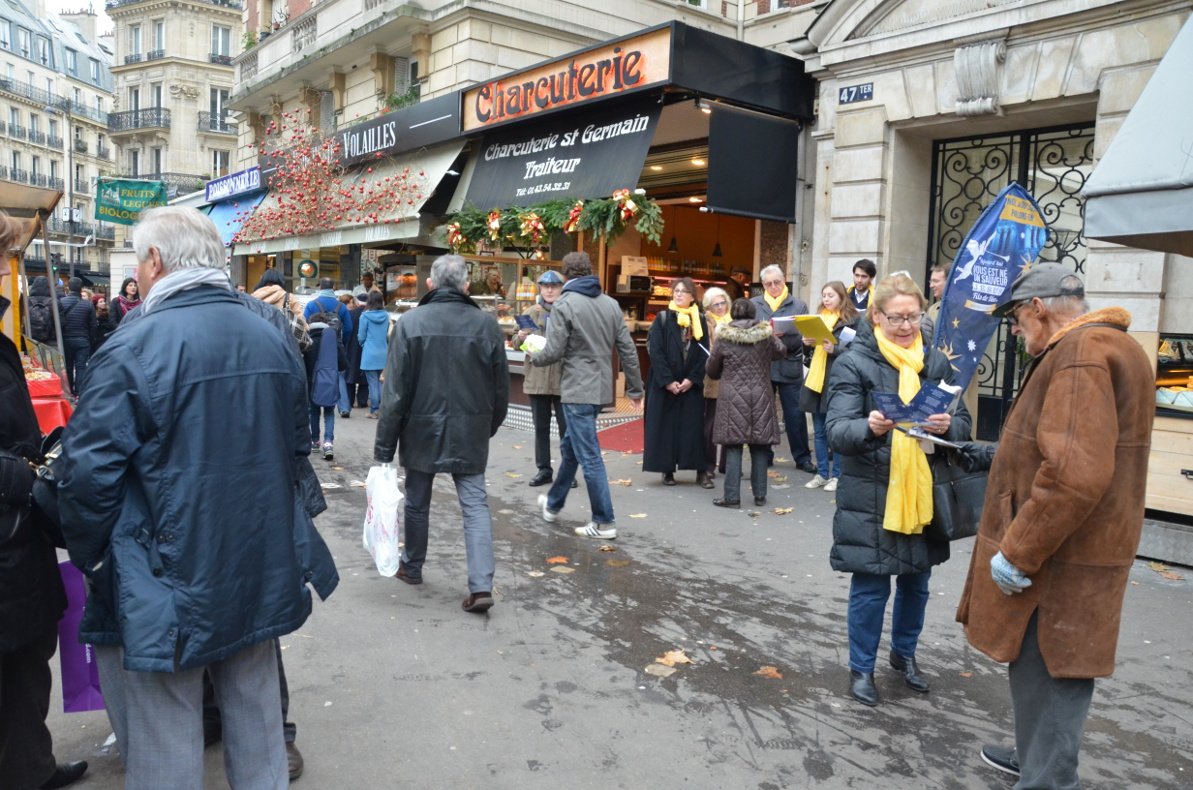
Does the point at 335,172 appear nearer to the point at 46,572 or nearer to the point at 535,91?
the point at 535,91

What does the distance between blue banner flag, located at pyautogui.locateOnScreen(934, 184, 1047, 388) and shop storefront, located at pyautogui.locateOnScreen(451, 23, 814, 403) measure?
672cm

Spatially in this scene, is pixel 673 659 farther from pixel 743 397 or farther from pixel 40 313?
pixel 40 313

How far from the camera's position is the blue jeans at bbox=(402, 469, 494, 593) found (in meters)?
5.19

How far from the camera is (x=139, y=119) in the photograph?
51.9 metres

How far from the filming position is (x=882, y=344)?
13.4 ft

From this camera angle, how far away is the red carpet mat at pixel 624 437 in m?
10.9

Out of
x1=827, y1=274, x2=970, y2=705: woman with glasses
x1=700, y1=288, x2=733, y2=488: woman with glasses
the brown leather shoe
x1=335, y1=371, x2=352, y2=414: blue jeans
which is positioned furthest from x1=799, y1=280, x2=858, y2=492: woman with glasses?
x1=335, y1=371, x2=352, y2=414: blue jeans

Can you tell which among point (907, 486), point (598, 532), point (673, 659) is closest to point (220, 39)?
point (598, 532)

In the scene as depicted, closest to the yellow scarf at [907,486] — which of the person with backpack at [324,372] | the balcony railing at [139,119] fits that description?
the person with backpack at [324,372]

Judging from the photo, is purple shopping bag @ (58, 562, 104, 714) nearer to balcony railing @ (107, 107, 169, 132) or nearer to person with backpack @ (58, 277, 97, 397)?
person with backpack @ (58, 277, 97, 397)

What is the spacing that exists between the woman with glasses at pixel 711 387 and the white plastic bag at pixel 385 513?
4210 mm

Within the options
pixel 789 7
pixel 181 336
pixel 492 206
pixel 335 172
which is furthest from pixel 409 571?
→ pixel 335 172

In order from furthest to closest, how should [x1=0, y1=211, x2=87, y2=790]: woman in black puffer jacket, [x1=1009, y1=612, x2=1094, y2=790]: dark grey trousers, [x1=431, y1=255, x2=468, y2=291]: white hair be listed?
1. [x1=431, y1=255, x2=468, y2=291]: white hair
2. [x1=1009, y1=612, x2=1094, y2=790]: dark grey trousers
3. [x1=0, y1=211, x2=87, y2=790]: woman in black puffer jacket

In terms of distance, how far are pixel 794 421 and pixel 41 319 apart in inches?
439
